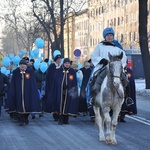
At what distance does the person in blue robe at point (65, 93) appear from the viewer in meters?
14.4

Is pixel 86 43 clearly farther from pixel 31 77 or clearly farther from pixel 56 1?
pixel 31 77

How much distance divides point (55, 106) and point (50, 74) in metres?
1.45

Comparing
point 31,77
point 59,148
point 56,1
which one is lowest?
point 59,148

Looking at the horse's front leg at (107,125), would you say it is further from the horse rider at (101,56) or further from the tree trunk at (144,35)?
the tree trunk at (144,35)

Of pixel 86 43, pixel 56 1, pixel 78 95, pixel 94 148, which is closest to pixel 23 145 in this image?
pixel 94 148

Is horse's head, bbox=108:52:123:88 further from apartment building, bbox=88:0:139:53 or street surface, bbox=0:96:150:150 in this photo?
apartment building, bbox=88:0:139:53

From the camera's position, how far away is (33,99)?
14.2 metres

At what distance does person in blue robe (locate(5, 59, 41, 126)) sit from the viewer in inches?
557

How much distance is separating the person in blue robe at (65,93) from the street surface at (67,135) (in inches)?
15.6

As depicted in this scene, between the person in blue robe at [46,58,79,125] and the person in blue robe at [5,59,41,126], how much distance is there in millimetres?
606

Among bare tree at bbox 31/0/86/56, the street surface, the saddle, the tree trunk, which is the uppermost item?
bare tree at bbox 31/0/86/56

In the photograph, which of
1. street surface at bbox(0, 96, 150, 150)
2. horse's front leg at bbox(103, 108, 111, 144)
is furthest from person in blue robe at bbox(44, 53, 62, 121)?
horse's front leg at bbox(103, 108, 111, 144)

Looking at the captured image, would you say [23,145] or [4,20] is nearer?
[23,145]

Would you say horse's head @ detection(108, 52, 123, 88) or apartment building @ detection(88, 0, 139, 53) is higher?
apartment building @ detection(88, 0, 139, 53)
